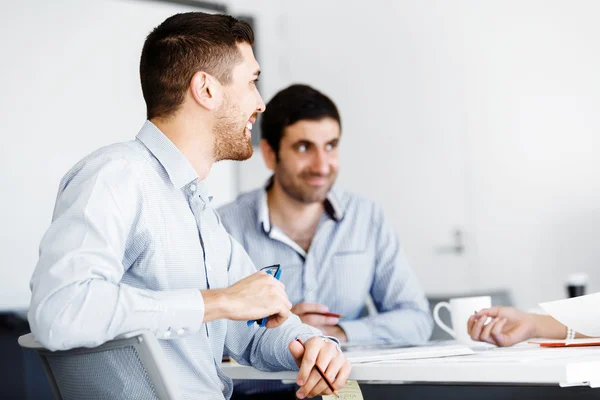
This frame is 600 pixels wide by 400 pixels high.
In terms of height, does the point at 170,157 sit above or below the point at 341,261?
above

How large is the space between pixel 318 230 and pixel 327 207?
110 millimetres

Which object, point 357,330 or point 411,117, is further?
point 411,117

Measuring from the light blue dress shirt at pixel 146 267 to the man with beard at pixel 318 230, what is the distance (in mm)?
672

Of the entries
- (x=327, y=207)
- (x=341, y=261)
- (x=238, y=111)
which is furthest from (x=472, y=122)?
(x=238, y=111)

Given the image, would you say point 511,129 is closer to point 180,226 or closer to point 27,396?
point 27,396

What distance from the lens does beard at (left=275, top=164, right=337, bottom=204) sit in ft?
7.95

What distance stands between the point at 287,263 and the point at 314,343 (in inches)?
38.2

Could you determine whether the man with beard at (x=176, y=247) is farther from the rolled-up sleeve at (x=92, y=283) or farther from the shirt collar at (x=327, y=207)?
the shirt collar at (x=327, y=207)

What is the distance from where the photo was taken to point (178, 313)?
1.22 metres

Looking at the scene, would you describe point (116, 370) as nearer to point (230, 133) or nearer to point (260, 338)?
point (260, 338)

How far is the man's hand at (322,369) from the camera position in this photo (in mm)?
1350

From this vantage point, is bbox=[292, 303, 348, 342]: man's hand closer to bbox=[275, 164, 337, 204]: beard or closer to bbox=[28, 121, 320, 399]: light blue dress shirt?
bbox=[28, 121, 320, 399]: light blue dress shirt

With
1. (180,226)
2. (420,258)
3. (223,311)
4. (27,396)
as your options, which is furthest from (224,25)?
(420,258)

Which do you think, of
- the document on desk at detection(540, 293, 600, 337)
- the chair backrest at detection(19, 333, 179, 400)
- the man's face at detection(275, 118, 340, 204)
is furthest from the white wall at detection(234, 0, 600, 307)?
the chair backrest at detection(19, 333, 179, 400)
